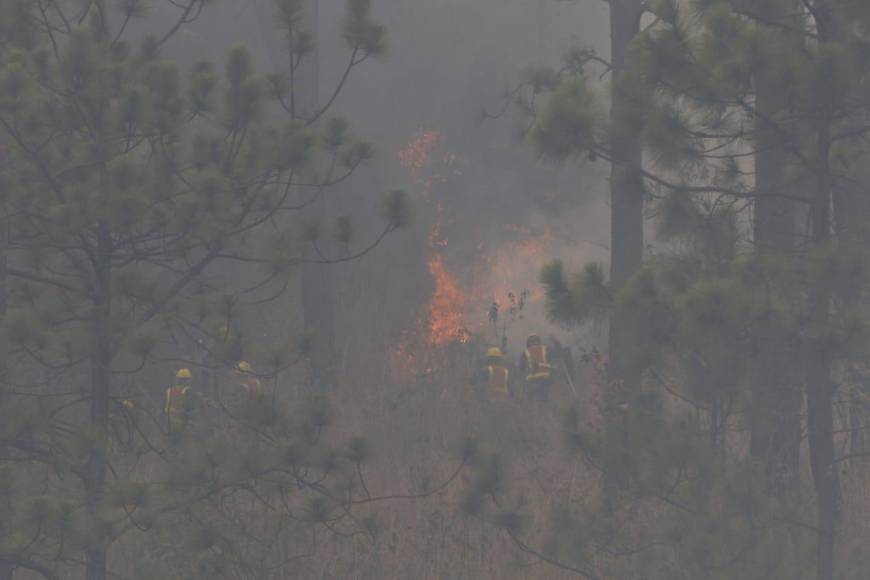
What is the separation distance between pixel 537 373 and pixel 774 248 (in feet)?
23.8

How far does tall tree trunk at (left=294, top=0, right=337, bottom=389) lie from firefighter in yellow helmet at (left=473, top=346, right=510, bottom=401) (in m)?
1.81

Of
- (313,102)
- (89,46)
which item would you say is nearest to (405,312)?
(313,102)

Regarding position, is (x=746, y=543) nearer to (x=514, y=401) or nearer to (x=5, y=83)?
(x=5, y=83)

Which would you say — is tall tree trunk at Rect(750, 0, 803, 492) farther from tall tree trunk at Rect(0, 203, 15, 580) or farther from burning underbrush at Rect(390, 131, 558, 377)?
burning underbrush at Rect(390, 131, 558, 377)

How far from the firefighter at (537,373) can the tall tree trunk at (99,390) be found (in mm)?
7655

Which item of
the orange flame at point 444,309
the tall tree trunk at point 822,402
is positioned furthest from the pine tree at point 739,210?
the orange flame at point 444,309

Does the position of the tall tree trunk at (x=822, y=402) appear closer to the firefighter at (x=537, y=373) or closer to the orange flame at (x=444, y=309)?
the firefighter at (x=537, y=373)

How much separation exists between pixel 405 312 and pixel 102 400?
36.6 feet

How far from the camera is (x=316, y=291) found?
1413 centimetres

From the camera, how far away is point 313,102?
13.4 metres

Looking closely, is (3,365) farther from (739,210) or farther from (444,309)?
(444,309)

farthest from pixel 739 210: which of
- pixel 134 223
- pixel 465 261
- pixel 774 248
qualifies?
pixel 465 261

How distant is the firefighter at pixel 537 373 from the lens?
12.7 metres

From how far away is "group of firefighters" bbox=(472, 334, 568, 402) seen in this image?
12.4 meters
